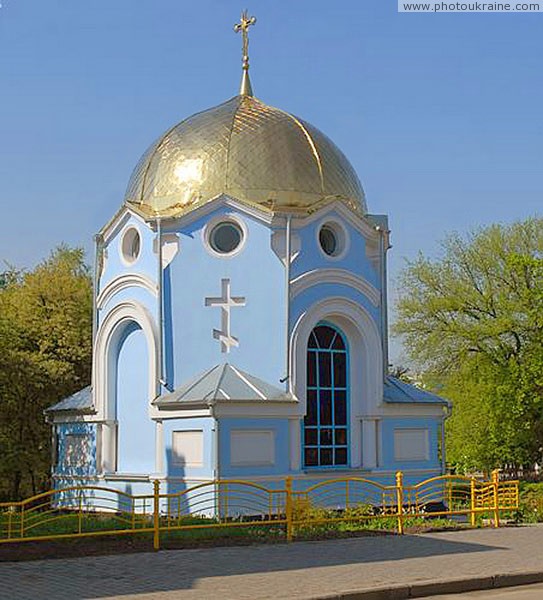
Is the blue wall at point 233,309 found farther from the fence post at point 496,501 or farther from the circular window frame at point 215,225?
the fence post at point 496,501

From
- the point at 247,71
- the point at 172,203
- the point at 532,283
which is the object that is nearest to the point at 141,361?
the point at 172,203

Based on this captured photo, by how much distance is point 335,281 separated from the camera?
75.5 feet

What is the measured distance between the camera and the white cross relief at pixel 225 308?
22391 mm

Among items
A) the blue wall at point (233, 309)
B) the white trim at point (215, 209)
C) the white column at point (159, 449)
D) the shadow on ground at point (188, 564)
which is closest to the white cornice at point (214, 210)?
the white trim at point (215, 209)

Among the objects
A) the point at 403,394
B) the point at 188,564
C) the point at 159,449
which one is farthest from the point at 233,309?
the point at 188,564

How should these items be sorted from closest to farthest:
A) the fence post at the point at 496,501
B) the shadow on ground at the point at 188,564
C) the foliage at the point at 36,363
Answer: the shadow on ground at the point at 188,564
the fence post at the point at 496,501
the foliage at the point at 36,363

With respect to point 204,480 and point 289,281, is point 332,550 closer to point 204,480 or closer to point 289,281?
point 204,480

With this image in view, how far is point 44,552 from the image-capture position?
14.2 meters

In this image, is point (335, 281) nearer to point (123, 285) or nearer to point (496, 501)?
point (123, 285)

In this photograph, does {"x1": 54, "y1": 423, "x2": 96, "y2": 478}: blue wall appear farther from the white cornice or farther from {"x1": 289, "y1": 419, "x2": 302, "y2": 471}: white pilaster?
the white cornice

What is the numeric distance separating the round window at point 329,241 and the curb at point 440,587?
37.9 feet

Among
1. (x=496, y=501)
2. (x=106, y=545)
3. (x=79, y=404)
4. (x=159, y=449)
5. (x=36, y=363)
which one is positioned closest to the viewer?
(x=106, y=545)

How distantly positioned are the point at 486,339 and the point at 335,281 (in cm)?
1062

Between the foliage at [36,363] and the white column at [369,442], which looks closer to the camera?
the white column at [369,442]
